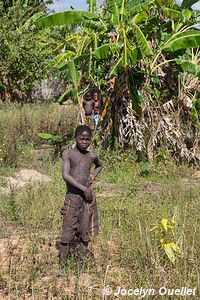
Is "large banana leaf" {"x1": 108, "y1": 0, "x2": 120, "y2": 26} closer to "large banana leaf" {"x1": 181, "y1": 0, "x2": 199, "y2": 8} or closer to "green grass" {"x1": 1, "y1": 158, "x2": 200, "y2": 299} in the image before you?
"large banana leaf" {"x1": 181, "y1": 0, "x2": 199, "y2": 8}

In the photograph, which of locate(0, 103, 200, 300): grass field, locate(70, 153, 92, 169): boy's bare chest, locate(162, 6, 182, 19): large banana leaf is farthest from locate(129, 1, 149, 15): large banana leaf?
locate(70, 153, 92, 169): boy's bare chest

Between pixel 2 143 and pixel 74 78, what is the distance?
1.83m

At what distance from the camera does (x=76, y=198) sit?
432 centimetres

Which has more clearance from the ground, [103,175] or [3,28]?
[3,28]

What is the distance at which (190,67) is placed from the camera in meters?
8.50

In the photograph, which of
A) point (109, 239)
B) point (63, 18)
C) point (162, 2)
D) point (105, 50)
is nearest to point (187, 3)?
point (162, 2)

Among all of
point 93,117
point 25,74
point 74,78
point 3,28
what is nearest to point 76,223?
point 74,78

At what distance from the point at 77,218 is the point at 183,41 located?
504 cm

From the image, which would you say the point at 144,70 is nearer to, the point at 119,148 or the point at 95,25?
the point at 95,25

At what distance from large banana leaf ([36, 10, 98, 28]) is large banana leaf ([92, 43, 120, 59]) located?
2.91ft

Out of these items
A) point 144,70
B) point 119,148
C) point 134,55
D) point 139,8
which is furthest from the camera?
point 119,148

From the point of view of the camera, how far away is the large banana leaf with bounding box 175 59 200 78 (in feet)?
27.6

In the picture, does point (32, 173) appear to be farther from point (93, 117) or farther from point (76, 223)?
point (76, 223)

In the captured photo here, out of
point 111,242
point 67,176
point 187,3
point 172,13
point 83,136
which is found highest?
point 187,3
